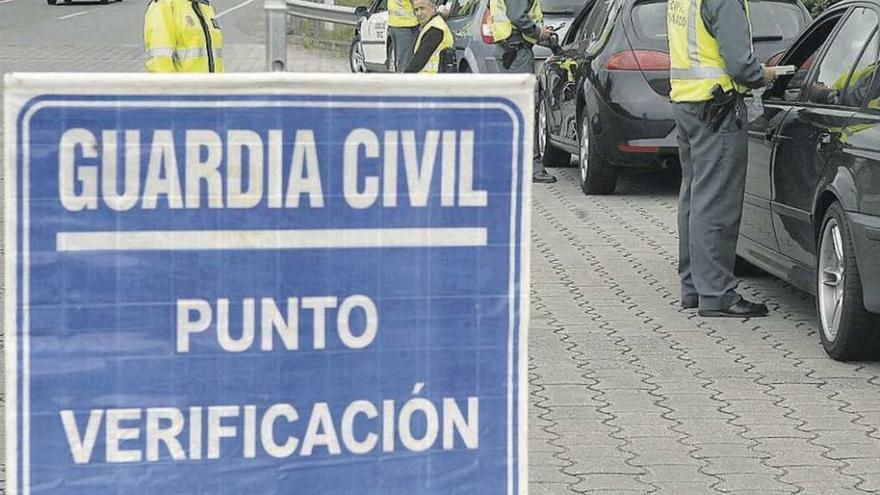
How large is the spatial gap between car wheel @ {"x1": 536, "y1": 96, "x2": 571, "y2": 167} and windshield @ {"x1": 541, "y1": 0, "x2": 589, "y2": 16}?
10.2ft

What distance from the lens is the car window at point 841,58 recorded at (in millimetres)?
7656

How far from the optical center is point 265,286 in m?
3.02

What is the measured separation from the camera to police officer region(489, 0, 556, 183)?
14.1 metres

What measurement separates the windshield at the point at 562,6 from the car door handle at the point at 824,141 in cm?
1112

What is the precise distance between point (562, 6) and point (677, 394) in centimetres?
1213

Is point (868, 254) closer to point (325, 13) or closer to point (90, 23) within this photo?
point (325, 13)

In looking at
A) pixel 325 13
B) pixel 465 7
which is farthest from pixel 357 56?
pixel 465 7

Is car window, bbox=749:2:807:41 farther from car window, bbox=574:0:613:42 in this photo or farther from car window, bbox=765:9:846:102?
car window, bbox=765:9:846:102

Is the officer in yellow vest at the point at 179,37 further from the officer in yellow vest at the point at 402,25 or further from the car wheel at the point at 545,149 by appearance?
the officer in yellow vest at the point at 402,25

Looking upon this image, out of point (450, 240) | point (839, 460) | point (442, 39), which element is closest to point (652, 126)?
point (442, 39)

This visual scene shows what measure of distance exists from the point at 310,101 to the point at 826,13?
19.3 feet

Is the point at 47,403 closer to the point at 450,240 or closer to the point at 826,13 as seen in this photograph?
the point at 450,240

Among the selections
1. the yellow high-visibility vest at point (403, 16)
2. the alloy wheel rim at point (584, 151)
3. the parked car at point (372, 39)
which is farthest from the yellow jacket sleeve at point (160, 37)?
the parked car at point (372, 39)

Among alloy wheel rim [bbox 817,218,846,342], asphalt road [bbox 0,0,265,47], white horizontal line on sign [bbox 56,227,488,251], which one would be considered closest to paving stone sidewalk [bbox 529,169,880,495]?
alloy wheel rim [bbox 817,218,846,342]
